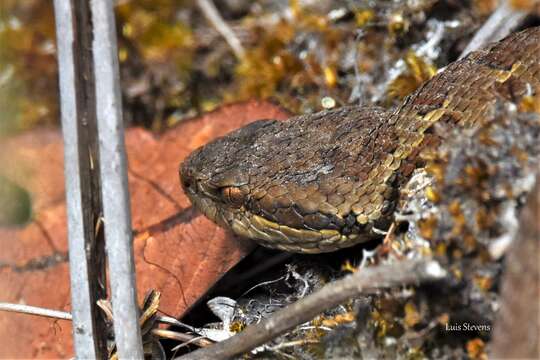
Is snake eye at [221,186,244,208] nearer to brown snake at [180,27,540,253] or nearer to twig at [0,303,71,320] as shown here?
brown snake at [180,27,540,253]

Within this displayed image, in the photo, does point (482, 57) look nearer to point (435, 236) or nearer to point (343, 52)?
point (435, 236)

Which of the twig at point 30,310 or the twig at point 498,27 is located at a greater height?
the twig at point 498,27

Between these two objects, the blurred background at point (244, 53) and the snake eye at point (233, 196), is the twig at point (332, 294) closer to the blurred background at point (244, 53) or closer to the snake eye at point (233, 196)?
the snake eye at point (233, 196)

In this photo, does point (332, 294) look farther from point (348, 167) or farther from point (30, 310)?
point (30, 310)

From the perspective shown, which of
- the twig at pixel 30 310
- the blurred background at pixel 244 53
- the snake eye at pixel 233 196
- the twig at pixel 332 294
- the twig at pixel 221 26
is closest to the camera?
the twig at pixel 332 294

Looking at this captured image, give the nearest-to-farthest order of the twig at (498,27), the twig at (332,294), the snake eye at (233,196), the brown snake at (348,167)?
the twig at (332,294) → the brown snake at (348,167) → the snake eye at (233,196) → the twig at (498,27)

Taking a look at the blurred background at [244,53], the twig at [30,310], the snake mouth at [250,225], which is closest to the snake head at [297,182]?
the snake mouth at [250,225]
